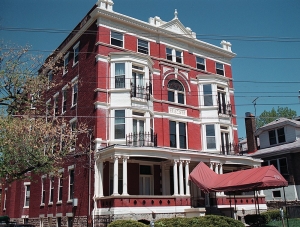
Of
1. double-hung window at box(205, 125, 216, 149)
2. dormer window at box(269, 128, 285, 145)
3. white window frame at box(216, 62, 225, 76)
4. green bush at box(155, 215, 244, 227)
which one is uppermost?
Result: white window frame at box(216, 62, 225, 76)

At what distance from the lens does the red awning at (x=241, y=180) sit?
18.4 m

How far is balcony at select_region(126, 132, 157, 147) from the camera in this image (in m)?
24.7

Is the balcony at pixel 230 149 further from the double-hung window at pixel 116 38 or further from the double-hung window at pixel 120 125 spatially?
the double-hung window at pixel 116 38

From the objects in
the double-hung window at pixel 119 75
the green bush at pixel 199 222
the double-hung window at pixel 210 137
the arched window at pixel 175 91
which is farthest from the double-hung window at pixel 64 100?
the green bush at pixel 199 222

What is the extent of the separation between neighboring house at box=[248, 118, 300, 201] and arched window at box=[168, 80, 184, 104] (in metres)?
12.9

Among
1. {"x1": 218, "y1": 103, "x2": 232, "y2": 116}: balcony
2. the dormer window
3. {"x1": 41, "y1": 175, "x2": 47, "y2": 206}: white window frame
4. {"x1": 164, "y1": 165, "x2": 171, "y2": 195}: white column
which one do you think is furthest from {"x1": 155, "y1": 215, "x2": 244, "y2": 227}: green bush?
the dormer window

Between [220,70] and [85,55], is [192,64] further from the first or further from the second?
[85,55]

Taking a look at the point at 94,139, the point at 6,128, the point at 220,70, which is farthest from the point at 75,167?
the point at 220,70

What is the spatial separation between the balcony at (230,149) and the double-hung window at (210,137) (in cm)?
84

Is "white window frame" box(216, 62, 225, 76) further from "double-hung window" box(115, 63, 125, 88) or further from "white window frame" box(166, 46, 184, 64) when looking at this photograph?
"double-hung window" box(115, 63, 125, 88)

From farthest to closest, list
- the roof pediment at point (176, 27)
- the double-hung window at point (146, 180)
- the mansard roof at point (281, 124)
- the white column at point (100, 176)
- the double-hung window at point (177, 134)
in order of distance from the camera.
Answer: the mansard roof at point (281, 124) → the roof pediment at point (176, 27) → the double-hung window at point (177, 134) → the double-hung window at point (146, 180) → the white column at point (100, 176)

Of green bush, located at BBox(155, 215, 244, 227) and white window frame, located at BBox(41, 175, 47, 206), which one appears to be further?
white window frame, located at BBox(41, 175, 47, 206)

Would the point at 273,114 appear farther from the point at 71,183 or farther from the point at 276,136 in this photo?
the point at 71,183

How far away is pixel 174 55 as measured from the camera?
30.7 m
